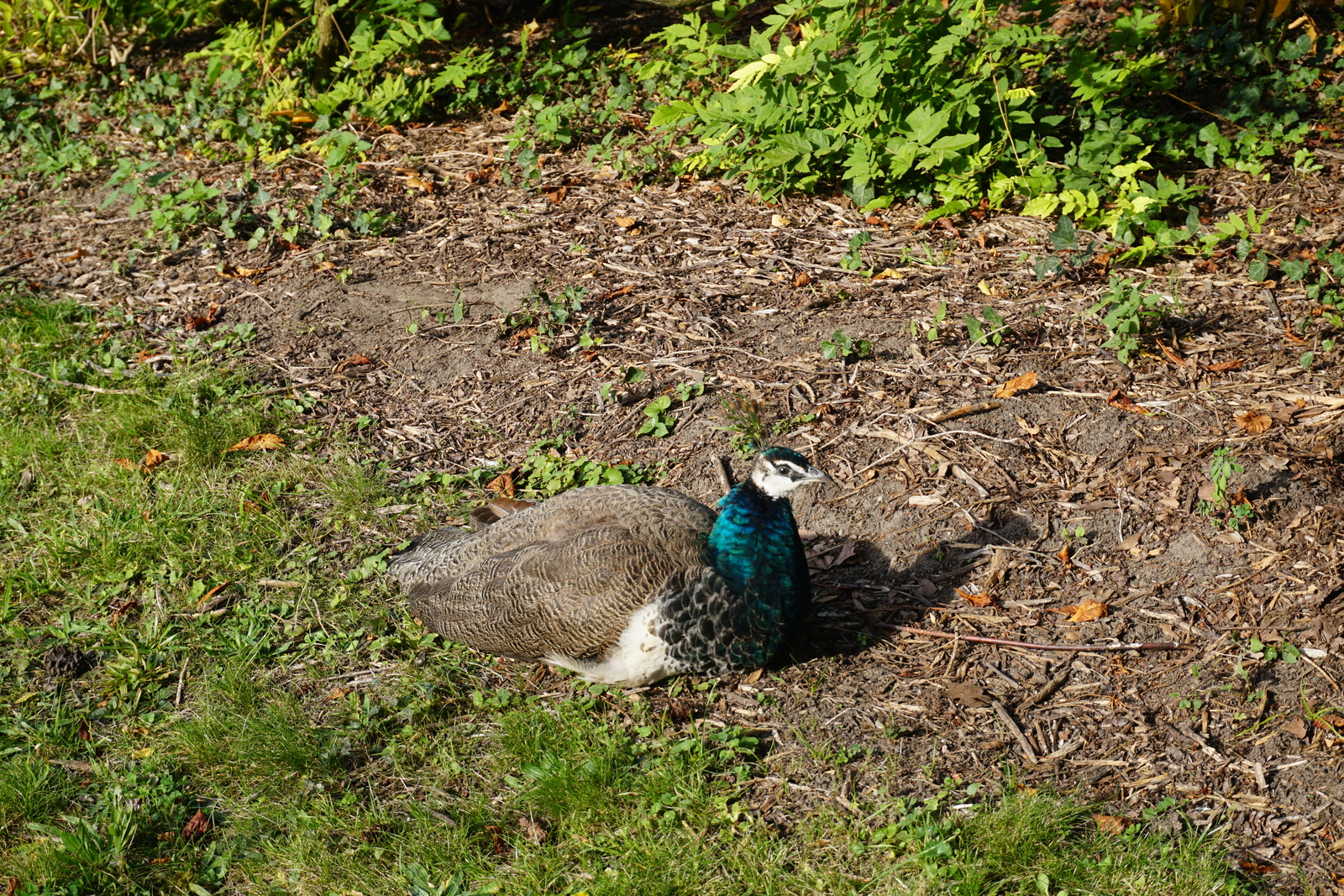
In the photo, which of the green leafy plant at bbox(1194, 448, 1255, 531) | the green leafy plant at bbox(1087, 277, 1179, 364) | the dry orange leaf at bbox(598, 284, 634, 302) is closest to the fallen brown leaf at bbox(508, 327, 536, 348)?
the dry orange leaf at bbox(598, 284, 634, 302)

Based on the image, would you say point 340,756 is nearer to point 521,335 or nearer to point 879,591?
point 879,591

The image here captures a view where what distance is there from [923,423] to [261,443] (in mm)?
2683

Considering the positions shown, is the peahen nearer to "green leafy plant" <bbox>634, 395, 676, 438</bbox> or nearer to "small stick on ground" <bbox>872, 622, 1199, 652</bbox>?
"small stick on ground" <bbox>872, 622, 1199, 652</bbox>

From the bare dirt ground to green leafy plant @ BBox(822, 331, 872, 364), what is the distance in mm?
44

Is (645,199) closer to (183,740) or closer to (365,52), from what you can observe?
(365,52)

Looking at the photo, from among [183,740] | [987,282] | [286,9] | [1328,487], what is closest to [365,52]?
[286,9]

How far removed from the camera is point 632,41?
23.2 ft

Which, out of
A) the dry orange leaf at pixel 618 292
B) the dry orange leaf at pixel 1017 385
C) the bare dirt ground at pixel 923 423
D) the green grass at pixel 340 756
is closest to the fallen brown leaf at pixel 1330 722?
the bare dirt ground at pixel 923 423

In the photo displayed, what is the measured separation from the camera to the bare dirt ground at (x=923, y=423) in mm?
3082

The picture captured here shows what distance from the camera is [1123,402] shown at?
13.1 feet

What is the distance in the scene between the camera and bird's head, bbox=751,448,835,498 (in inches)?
131

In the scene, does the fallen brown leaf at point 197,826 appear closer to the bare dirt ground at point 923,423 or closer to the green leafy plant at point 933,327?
the bare dirt ground at point 923,423

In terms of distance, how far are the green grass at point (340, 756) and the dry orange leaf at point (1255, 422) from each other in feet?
5.27

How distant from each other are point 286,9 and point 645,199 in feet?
9.59
